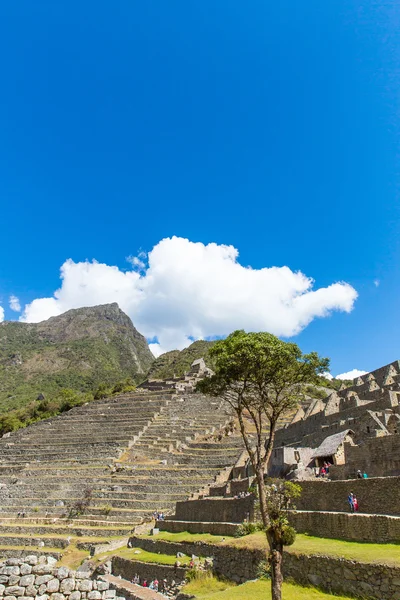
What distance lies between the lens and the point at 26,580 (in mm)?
6664

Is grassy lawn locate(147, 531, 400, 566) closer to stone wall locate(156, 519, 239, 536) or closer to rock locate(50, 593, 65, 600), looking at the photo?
stone wall locate(156, 519, 239, 536)

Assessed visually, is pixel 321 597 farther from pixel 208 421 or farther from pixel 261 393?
pixel 208 421

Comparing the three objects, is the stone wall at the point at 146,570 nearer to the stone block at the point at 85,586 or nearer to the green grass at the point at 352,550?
the green grass at the point at 352,550

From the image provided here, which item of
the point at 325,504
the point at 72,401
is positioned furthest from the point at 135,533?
the point at 72,401

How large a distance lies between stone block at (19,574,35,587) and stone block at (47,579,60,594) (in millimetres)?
256

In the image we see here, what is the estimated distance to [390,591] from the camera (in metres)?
7.57

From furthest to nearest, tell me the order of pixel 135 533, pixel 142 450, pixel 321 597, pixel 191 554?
1. pixel 142 450
2. pixel 135 533
3. pixel 191 554
4. pixel 321 597

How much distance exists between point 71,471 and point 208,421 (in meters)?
16.7

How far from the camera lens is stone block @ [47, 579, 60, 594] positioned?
6.69 meters

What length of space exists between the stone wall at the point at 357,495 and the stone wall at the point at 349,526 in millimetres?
1298

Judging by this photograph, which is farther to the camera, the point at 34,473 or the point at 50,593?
the point at 34,473

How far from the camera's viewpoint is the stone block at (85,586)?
22.4ft

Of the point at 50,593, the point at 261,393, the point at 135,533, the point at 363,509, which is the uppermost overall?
the point at 261,393

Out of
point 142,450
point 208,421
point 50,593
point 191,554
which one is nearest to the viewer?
point 50,593
